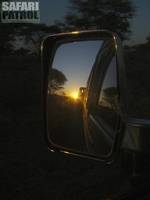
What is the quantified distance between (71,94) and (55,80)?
176mm

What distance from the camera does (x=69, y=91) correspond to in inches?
66.5

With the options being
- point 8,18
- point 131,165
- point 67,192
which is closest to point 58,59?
point 131,165

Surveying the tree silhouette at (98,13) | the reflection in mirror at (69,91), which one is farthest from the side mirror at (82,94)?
the tree silhouette at (98,13)

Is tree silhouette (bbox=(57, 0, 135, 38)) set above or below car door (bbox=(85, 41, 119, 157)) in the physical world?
below

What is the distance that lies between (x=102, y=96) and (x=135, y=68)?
4.77 metres

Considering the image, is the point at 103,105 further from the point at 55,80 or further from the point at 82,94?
the point at 55,80

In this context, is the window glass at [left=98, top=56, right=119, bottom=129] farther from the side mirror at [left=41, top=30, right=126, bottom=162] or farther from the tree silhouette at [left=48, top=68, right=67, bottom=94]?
the tree silhouette at [left=48, top=68, right=67, bottom=94]

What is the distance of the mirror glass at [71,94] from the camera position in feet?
5.19

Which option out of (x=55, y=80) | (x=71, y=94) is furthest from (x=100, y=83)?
(x=55, y=80)

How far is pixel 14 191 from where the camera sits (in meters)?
5.68

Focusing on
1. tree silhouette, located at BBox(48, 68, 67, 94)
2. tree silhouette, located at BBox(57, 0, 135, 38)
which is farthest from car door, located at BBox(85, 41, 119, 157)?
tree silhouette, located at BBox(57, 0, 135, 38)

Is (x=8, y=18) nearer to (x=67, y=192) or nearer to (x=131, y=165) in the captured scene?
(x=67, y=192)

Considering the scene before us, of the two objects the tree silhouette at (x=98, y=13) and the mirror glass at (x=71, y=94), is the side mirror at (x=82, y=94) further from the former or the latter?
the tree silhouette at (x=98, y=13)

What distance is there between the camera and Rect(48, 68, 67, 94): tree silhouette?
1.77 m
